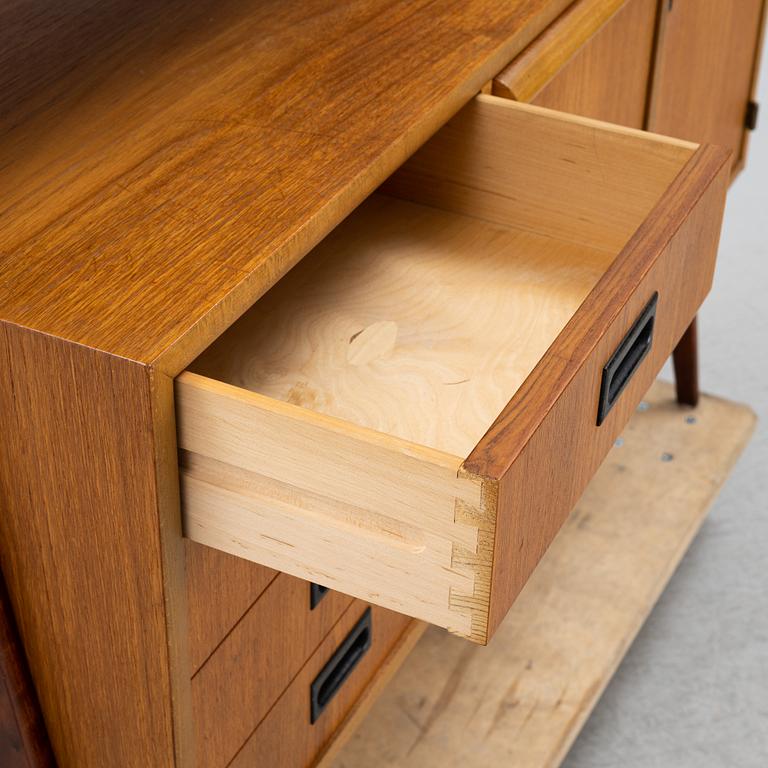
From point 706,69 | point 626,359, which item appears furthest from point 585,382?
point 706,69

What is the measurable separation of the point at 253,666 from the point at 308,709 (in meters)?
0.14

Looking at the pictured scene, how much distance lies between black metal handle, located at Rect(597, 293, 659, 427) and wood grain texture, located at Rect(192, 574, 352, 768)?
10.8 inches

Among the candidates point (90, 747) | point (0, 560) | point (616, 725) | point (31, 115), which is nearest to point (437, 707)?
point (616, 725)

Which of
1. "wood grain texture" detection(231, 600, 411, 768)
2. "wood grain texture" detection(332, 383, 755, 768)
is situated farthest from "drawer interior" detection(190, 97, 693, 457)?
"wood grain texture" detection(332, 383, 755, 768)

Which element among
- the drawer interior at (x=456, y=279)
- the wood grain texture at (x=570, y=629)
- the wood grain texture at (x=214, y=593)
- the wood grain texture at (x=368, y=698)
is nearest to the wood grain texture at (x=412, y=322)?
the drawer interior at (x=456, y=279)

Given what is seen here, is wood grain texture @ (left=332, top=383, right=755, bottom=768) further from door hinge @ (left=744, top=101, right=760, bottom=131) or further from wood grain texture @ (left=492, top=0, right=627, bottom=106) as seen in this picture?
wood grain texture @ (left=492, top=0, right=627, bottom=106)

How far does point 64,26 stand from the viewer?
97 centimetres

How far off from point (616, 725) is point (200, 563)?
2.24ft

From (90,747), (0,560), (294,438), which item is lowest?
(90,747)

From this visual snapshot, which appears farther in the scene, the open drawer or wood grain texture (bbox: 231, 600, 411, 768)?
wood grain texture (bbox: 231, 600, 411, 768)

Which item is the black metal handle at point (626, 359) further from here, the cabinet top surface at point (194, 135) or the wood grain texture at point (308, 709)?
the wood grain texture at point (308, 709)

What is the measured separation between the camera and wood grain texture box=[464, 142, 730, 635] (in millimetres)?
683

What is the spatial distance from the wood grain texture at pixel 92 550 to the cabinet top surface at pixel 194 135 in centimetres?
3

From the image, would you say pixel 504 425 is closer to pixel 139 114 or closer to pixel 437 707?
pixel 139 114
